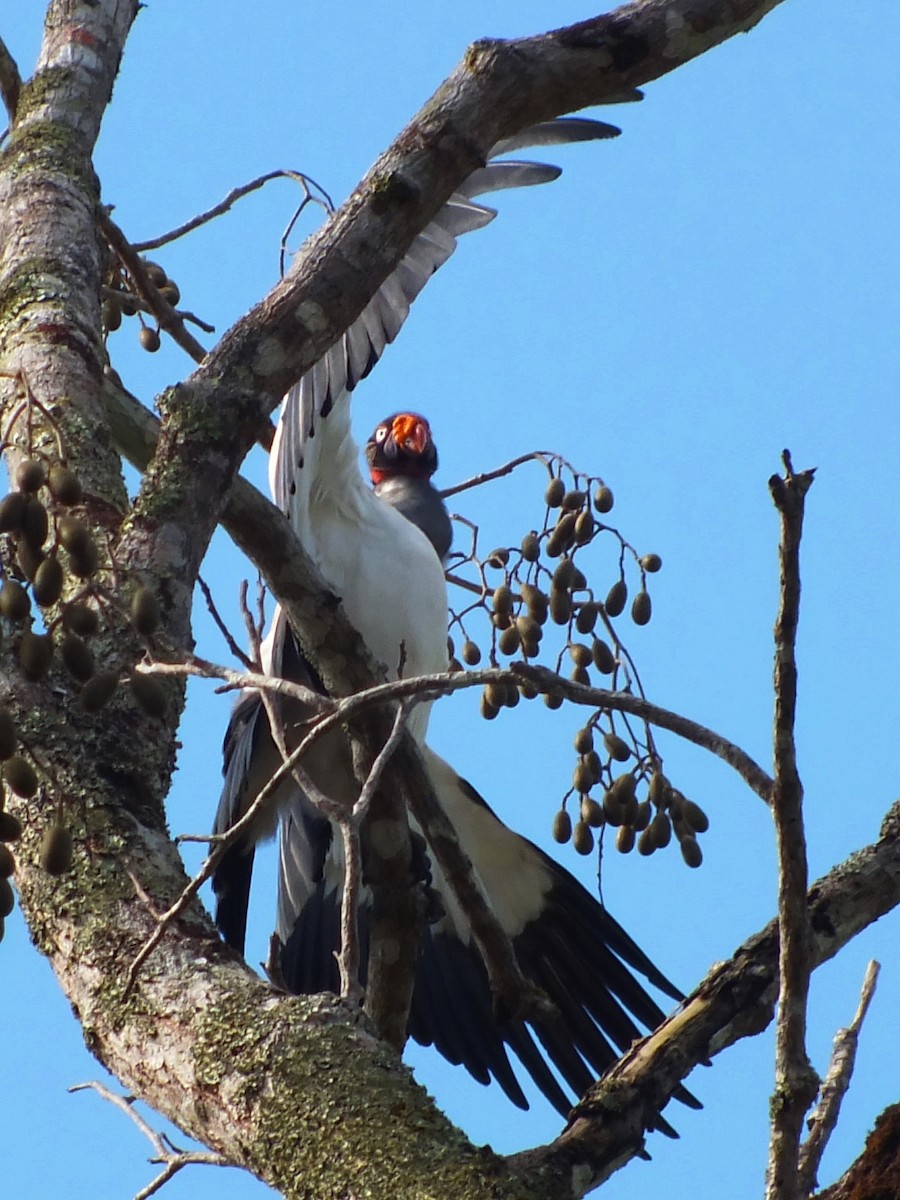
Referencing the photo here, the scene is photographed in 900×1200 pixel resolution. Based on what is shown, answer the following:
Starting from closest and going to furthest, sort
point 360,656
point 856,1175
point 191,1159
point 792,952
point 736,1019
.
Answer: point 792,952 < point 856,1175 < point 736,1019 < point 191,1159 < point 360,656

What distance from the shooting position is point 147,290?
3512 mm

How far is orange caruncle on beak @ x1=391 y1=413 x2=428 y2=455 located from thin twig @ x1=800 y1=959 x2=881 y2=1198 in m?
3.59

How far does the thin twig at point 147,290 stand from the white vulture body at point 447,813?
0.29 meters

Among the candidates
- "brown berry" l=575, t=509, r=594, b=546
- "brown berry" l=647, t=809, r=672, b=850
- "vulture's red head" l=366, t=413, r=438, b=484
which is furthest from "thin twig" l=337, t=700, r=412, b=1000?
"vulture's red head" l=366, t=413, r=438, b=484

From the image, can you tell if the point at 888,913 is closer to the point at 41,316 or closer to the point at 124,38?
the point at 41,316

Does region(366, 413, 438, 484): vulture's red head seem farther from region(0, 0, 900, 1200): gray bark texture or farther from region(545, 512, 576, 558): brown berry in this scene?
region(0, 0, 900, 1200): gray bark texture

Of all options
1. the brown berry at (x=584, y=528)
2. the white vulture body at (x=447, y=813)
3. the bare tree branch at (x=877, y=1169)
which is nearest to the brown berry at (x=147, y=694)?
the bare tree branch at (x=877, y=1169)

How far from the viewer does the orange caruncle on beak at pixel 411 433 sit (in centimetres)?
564

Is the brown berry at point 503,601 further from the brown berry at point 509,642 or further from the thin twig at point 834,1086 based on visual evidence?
the thin twig at point 834,1086

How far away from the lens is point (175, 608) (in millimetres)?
2449

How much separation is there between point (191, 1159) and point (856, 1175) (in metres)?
1.10

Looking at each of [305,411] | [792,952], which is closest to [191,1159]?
[792,952]

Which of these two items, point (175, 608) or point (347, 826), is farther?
point (175, 608)

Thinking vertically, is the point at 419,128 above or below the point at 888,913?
above
